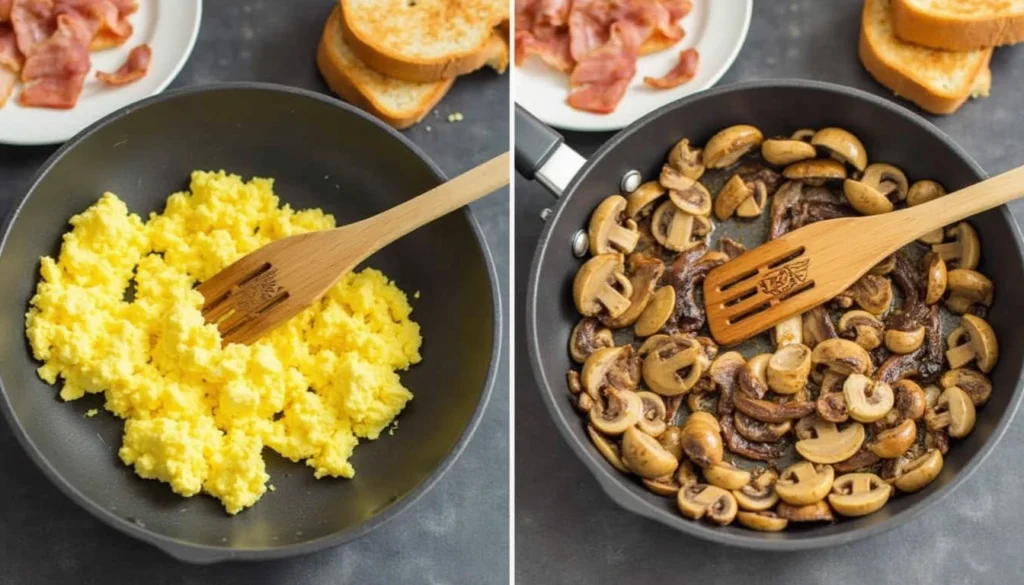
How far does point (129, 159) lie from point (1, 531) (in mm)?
439

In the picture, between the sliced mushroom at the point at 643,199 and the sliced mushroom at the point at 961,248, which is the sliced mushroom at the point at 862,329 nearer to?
the sliced mushroom at the point at 961,248

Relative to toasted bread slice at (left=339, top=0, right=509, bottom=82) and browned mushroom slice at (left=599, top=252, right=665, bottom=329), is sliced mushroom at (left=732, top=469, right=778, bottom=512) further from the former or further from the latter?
toasted bread slice at (left=339, top=0, right=509, bottom=82)

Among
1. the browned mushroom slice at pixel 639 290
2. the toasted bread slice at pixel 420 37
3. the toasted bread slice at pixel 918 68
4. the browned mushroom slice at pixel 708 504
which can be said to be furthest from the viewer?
the toasted bread slice at pixel 420 37

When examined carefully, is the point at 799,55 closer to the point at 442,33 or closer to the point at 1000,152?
the point at 1000,152

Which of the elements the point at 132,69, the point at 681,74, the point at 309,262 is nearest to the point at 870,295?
the point at 681,74

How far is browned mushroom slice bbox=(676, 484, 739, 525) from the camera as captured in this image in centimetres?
105

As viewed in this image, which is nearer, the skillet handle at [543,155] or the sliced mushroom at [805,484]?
the sliced mushroom at [805,484]

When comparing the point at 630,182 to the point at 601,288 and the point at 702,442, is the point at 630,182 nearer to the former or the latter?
the point at 601,288

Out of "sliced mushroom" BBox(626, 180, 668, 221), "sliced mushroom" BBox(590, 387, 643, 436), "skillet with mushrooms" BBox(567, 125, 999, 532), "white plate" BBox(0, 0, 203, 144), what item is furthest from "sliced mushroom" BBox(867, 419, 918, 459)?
"white plate" BBox(0, 0, 203, 144)

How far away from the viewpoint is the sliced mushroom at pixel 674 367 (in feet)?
3.65

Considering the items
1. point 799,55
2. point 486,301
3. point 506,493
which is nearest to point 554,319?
point 486,301

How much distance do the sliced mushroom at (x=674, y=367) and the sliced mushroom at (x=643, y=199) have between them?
16 centimetres

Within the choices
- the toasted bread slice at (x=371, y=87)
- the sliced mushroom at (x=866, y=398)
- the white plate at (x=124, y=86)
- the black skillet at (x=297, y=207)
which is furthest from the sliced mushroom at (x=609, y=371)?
the white plate at (x=124, y=86)

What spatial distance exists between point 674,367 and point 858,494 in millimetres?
A: 215
